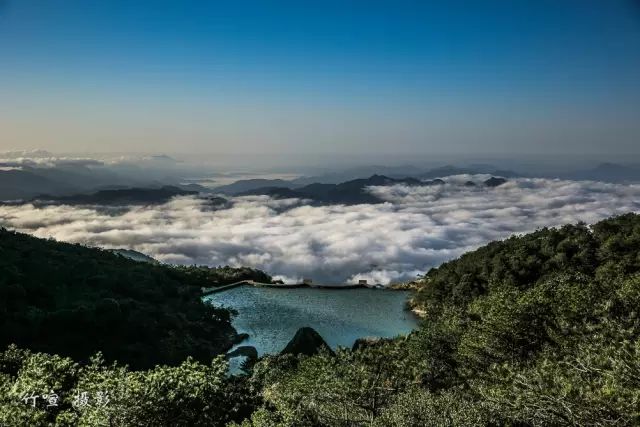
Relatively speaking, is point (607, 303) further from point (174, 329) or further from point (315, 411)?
point (174, 329)

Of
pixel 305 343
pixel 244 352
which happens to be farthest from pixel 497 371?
pixel 244 352

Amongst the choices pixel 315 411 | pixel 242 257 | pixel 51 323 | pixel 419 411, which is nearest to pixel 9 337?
pixel 51 323

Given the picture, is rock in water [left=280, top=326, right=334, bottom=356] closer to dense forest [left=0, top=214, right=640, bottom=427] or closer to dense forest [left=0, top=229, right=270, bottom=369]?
dense forest [left=0, top=214, right=640, bottom=427]

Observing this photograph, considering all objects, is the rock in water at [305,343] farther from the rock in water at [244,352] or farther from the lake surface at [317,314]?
the rock in water at [244,352]

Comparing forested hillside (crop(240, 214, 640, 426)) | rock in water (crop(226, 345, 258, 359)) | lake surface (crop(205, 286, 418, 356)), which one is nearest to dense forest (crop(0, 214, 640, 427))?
forested hillside (crop(240, 214, 640, 426))

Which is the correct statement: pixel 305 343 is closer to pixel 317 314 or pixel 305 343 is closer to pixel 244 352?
pixel 244 352
